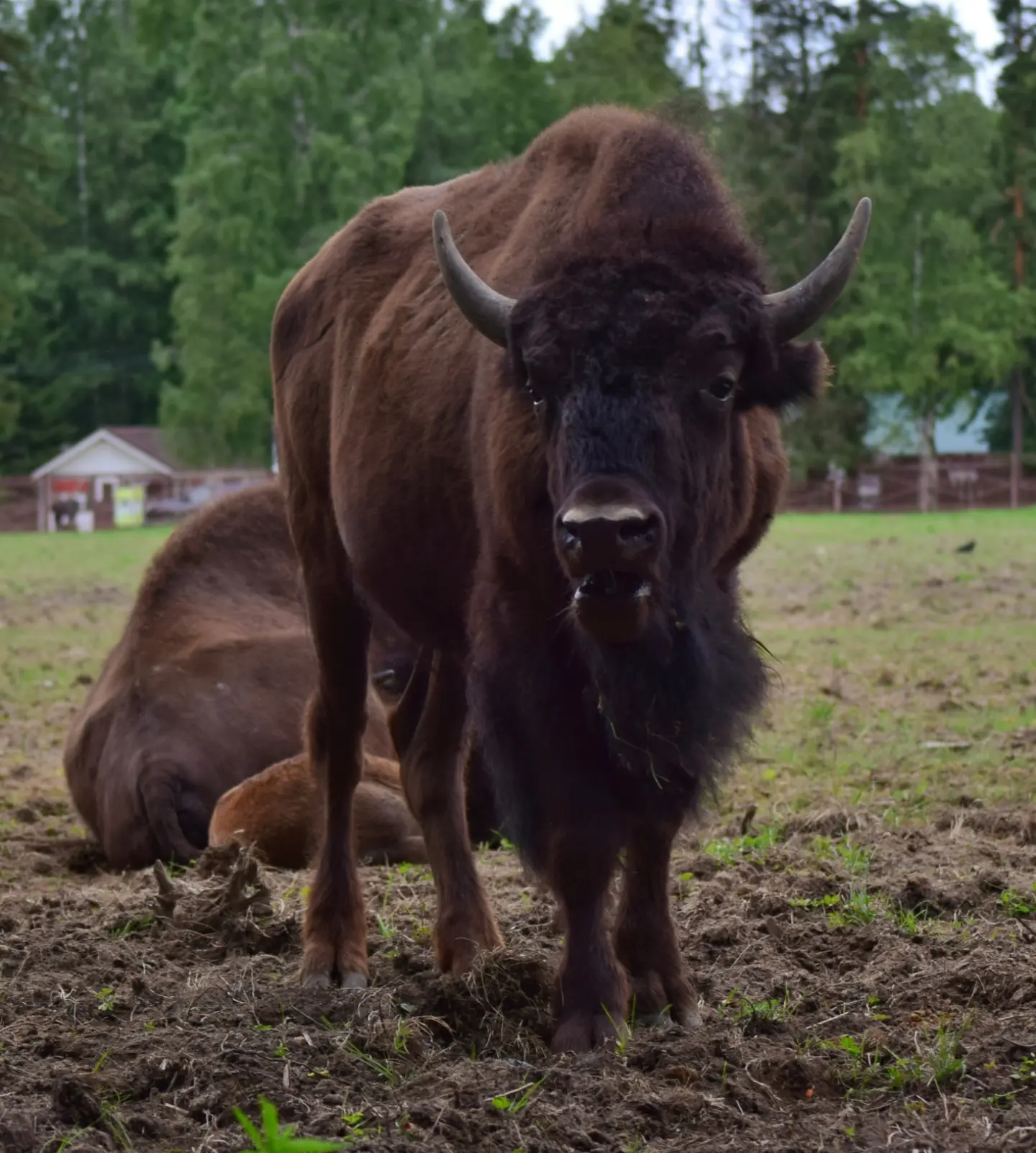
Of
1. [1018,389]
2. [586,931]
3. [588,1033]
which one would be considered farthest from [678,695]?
[1018,389]

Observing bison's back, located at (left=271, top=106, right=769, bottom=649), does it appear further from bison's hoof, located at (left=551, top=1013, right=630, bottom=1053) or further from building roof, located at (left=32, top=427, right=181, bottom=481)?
building roof, located at (left=32, top=427, right=181, bottom=481)

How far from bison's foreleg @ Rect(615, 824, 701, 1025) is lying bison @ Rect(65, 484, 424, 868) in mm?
2259

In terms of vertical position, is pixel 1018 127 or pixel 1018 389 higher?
pixel 1018 127

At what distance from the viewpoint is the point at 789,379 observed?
421 cm

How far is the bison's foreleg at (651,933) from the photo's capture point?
4125 mm

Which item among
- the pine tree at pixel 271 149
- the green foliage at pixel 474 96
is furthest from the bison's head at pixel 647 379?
the green foliage at pixel 474 96

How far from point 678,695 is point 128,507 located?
152ft

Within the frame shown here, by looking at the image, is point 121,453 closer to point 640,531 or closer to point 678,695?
point 678,695

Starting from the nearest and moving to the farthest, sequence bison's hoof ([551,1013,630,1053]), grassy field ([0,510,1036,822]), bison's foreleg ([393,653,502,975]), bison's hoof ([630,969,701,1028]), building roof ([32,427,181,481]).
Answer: bison's hoof ([551,1013,630,1053]) → bison's hoof ([630,969,701,1028]) → bison's foreleg ([393,653,502,975]) → grassy field ([0,510,1036,822]) → building roof ([32,427,181,481])

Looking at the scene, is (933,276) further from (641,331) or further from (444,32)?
(641,331)

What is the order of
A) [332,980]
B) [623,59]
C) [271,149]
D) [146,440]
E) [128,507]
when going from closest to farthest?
[332,980] → [271,149] → [623,59] → [128,507] → [146,440]

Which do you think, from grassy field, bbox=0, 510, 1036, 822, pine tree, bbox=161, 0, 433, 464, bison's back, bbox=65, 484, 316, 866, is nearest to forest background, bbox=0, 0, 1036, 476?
pine tree, bbox=161, 0, 433, 464

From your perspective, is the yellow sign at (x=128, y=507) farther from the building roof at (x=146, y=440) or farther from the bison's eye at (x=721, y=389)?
the bison's eye at (x=721, y=389)

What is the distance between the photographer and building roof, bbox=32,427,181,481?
178ft
